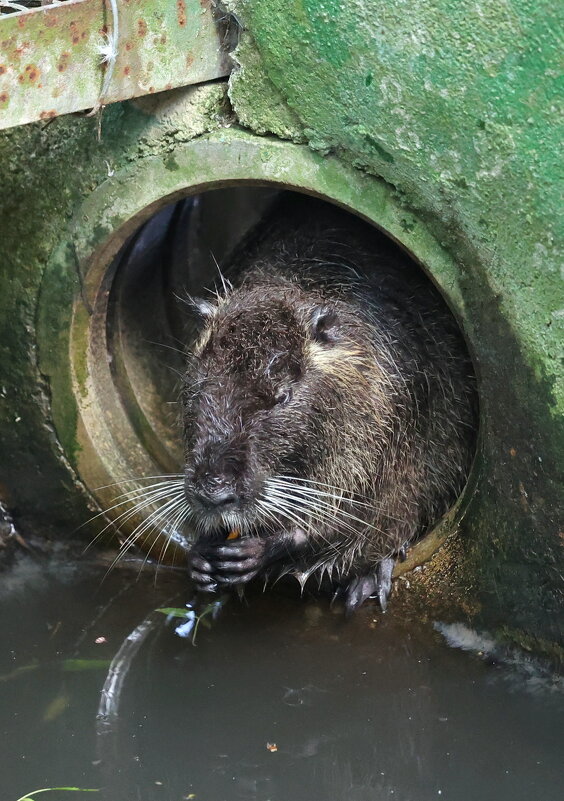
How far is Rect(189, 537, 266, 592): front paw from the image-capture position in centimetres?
347

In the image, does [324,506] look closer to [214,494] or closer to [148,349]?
[214,494]

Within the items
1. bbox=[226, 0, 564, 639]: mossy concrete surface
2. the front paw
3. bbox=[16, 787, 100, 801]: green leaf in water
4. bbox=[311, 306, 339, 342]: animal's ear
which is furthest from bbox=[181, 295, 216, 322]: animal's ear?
bbox=[16, 787, 100, 801]: green leaf in water

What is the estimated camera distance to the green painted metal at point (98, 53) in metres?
3.02

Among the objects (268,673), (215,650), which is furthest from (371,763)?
(215,650)

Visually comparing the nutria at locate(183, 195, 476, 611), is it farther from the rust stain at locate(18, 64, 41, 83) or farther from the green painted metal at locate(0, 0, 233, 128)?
the rust stain at locate(18, 64, 41, 83)

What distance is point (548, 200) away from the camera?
273 centimetres

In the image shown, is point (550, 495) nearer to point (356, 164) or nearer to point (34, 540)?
point (356, 164)

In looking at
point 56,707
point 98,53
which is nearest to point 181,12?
point 98,53

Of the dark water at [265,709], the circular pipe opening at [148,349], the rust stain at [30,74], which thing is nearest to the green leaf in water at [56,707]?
the dark water at [265,709]

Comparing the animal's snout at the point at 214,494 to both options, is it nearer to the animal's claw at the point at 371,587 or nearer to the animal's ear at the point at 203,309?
the animal's ear at the point at 203,309

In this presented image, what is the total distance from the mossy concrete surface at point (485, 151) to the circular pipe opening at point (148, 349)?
18.3 inches

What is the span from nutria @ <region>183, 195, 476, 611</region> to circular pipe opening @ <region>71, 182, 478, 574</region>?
218 millimetres

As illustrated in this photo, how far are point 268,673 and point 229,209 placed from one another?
2136 mm

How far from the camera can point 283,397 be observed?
3254 mm
